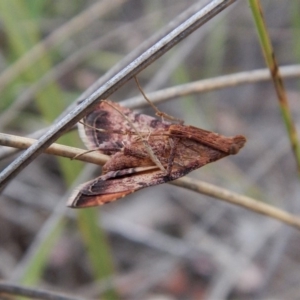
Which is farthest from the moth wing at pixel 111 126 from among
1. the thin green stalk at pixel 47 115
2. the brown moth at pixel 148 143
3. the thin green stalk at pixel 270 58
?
the thin green stalk at pixel 47 115

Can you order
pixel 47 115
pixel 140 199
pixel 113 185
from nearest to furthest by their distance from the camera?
pixel 113 185 → pixel 47 115 → pixel 140 199

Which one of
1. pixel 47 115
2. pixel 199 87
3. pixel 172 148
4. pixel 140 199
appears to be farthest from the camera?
pixel 140 199

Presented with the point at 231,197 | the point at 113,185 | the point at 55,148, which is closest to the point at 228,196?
the point at 231,197

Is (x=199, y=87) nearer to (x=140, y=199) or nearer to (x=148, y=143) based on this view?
(x=148, y=143)

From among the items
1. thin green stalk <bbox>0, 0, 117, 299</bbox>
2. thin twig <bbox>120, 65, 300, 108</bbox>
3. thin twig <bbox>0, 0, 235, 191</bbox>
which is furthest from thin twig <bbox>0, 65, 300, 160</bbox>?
thin green stalk <bbox>0, 0, 117, 299</bbox>

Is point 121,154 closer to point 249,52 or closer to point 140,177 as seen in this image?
point 140,177

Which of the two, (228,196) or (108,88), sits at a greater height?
(228,196)

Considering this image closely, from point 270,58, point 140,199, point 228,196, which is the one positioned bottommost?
point 228,196
